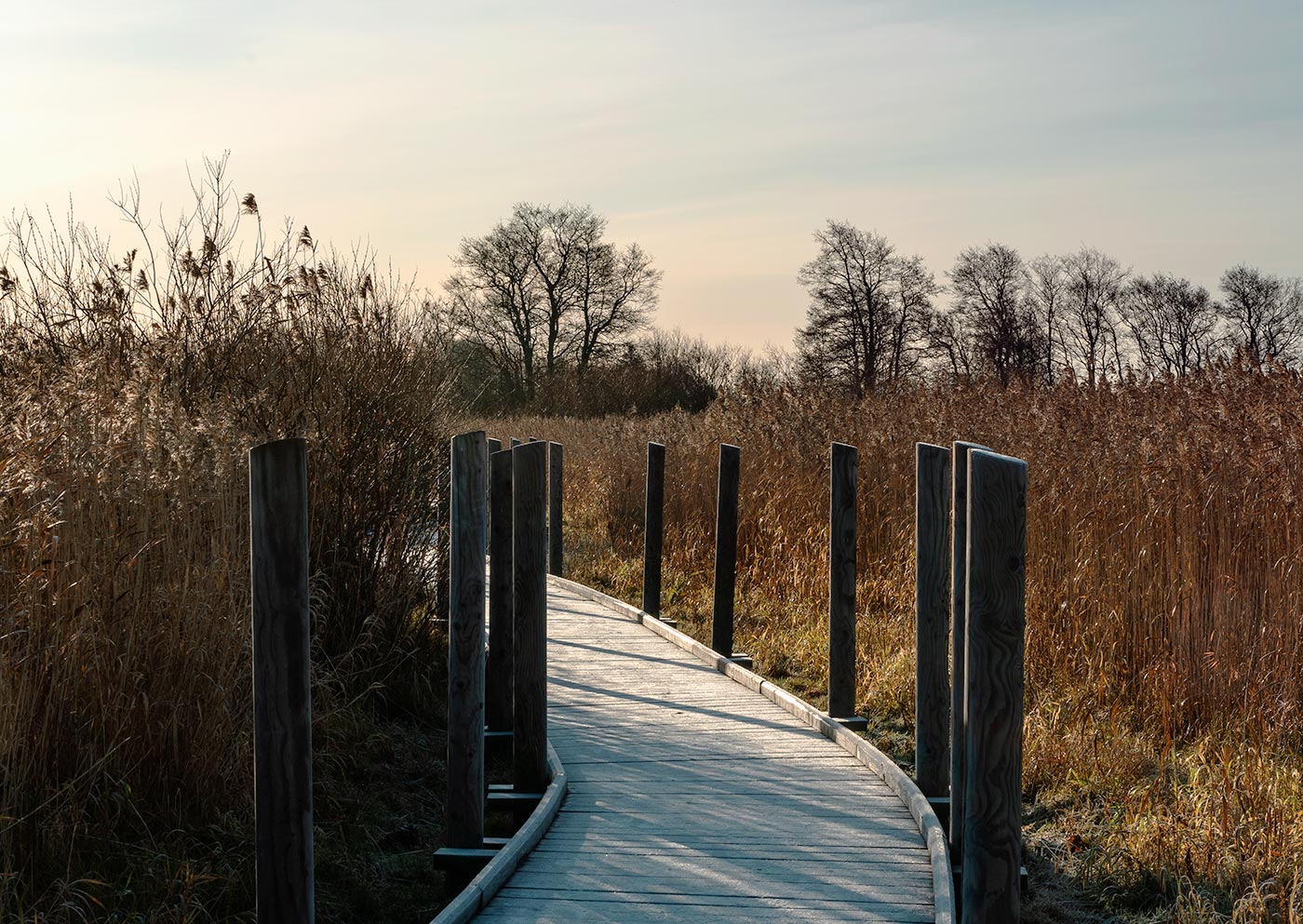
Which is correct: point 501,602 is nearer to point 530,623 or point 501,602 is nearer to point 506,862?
point 530,623

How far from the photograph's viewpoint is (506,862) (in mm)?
4336

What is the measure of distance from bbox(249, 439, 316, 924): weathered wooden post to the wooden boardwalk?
0.86 metres

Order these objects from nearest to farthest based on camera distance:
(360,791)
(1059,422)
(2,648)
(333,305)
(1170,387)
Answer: (2,648), (360,791), (333,305), (1059,422), (1170,387)

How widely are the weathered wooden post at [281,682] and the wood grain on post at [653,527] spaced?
6.57m

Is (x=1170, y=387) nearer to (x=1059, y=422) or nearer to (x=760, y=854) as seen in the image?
(x=1059, y=422)

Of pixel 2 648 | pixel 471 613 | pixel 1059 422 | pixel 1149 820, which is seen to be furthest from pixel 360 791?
pixel 1059 422

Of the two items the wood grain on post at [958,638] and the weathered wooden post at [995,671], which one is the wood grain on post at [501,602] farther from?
the weathered wooden post at [995,671]

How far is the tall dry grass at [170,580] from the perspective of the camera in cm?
407

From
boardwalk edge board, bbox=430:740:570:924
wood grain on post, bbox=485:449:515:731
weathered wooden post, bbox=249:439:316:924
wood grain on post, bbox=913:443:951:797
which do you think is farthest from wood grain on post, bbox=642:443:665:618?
weathered wooden post, bbox=249:439:316:924

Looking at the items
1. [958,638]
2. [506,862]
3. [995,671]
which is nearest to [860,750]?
[958,638]

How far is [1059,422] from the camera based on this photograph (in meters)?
8.95

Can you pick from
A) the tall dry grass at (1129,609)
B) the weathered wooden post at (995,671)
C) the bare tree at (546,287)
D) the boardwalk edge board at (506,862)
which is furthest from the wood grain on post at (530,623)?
the bare tree at (546,287)

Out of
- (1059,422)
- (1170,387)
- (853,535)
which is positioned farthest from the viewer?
(1170,387)

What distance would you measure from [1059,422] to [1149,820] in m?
4.40
